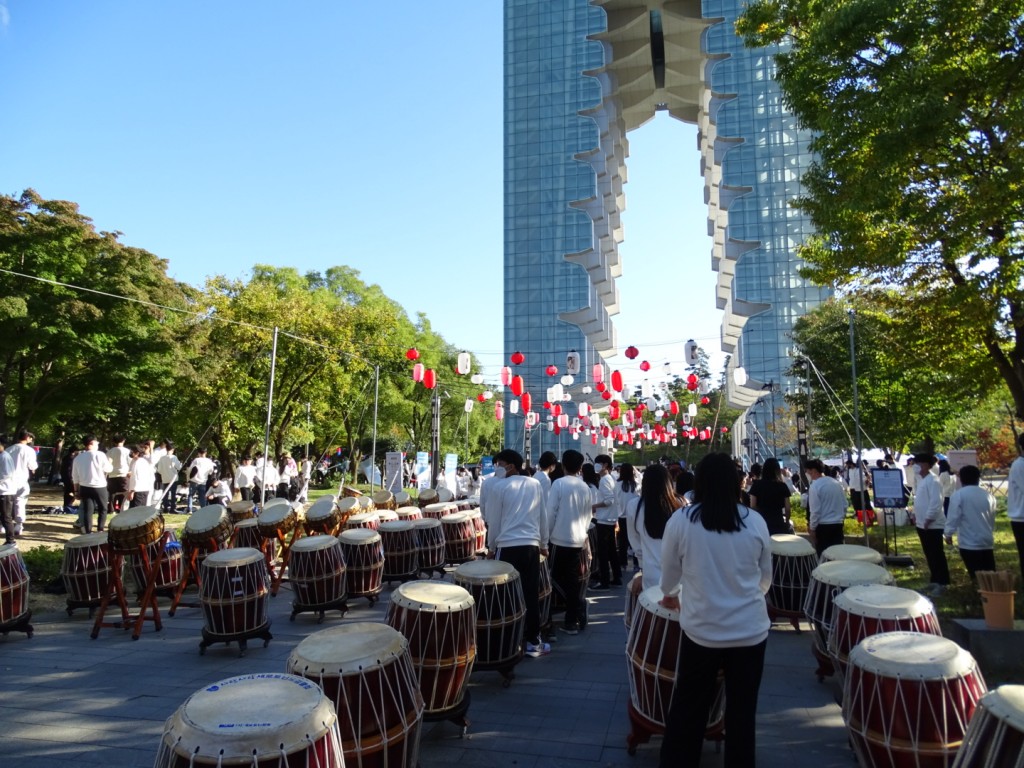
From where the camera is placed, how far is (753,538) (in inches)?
116

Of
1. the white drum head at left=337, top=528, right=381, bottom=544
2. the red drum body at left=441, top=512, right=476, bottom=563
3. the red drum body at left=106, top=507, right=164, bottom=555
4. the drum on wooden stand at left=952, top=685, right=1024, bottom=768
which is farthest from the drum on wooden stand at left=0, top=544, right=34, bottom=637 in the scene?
the drum on wooden stand at left=952, top=685, right=1024, bottom=768

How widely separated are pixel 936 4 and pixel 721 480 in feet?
23.5

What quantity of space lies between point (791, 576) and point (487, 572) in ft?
10.7

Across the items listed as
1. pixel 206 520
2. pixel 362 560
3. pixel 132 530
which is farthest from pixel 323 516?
pixel 132 530

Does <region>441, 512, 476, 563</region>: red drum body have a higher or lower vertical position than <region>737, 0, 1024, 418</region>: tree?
lower

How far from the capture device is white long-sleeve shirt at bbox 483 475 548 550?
5273 millimetres

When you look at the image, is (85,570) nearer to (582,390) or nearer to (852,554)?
(852,554)

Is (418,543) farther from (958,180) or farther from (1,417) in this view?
(1,417)

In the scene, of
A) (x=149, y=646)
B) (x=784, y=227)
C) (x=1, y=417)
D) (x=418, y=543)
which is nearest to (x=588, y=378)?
(x=784, y=227)

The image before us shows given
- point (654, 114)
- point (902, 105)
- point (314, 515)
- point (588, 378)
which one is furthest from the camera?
point (588, 378)

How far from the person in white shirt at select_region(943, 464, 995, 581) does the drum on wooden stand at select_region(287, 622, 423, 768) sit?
236 inches

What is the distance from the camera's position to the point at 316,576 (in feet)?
22.3

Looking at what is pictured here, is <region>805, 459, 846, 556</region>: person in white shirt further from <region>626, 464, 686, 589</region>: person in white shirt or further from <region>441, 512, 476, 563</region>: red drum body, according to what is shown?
<region>441, 512, 476, 563</region>: red drum body

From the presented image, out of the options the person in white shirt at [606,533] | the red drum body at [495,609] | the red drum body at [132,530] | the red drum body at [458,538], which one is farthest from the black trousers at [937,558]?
the red drum body at [132,530]
